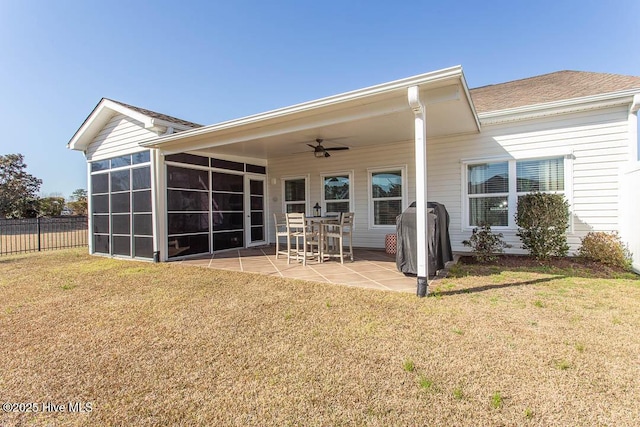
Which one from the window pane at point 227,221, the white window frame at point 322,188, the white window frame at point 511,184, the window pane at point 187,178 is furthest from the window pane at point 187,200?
the white window frame at point 511,184

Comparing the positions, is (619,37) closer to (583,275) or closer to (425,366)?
(583,275)

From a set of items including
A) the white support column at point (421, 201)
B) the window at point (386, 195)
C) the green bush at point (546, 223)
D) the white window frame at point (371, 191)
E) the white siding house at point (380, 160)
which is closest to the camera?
the white support column at point (421, 201)

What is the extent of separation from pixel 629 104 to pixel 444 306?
535 cm

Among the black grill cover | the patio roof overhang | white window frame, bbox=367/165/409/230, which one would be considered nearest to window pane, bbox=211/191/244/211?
the patio roof overhang

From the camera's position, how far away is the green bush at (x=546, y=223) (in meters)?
5.49

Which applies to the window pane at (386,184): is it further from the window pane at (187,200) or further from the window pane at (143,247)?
the window pane at (143,247)

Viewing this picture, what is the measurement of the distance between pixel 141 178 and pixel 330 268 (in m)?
4.95

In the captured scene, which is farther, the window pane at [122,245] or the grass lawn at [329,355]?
the window pane at [122,245]

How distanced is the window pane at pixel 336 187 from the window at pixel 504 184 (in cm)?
303

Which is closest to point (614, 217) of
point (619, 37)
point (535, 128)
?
point (535, 128)

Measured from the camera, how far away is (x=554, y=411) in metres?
1.67

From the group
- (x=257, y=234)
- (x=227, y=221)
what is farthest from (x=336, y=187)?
(x=227, y=221)

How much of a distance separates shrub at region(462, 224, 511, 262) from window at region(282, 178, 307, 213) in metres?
4.62

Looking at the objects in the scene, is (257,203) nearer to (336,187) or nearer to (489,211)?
(336,187)
